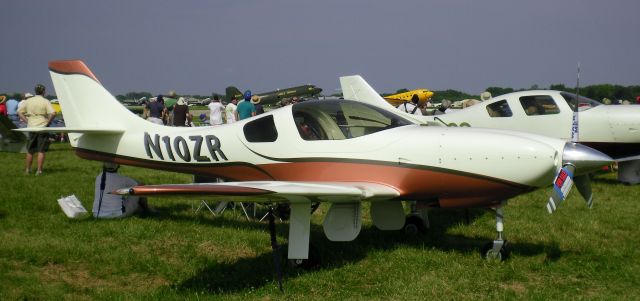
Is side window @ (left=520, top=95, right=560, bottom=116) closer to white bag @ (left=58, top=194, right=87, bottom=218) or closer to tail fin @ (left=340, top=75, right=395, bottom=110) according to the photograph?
tail fin @ (left=340, top=75, right=395, bottom=110)

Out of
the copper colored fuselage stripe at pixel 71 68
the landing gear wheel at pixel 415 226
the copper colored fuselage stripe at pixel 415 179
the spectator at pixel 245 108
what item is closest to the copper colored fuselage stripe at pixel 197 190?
the copper colored fuselage stripe at pixel 415 179

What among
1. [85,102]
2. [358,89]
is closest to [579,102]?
[358,89]

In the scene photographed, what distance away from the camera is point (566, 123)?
35.4 feet

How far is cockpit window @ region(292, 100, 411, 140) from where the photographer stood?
652 centimetres

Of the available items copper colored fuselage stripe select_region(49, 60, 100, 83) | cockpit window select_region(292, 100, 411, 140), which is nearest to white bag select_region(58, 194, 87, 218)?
copper colored fuselage stripe select_region(49, 60, 100, 83)

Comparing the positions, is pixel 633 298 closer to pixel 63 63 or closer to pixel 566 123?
pixel 566 123

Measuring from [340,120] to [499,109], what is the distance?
5.85 metres

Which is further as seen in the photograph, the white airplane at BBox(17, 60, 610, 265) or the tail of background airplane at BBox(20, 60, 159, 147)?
the tail of background airplane at BBox(20, 60, 159, 147)

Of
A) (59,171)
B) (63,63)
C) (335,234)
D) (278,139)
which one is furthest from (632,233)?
(59,171)

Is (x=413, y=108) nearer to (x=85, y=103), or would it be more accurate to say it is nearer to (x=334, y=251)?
(x=334, y=251)

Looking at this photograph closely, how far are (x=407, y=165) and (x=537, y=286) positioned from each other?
172 centimetres

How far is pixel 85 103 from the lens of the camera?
8453mm

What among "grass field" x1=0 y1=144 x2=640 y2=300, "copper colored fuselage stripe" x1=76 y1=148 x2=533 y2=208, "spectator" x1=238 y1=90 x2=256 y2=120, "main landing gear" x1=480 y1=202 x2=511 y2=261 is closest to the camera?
"grass field" x1=0 y1=144 x2=640 y2=300

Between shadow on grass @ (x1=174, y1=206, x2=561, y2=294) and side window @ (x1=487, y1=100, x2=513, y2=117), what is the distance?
3386 millimetres
